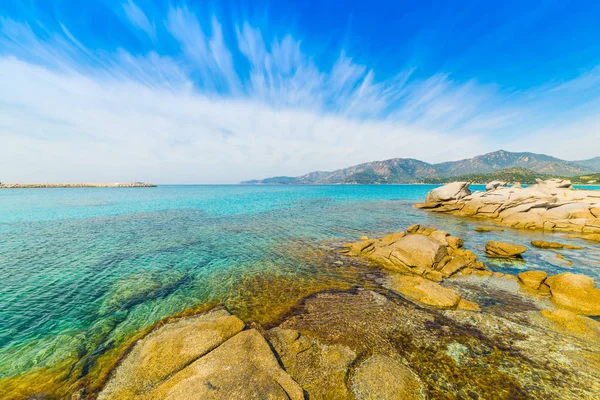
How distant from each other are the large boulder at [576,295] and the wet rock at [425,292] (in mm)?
5539

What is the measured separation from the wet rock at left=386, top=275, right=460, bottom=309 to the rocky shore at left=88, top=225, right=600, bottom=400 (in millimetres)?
64

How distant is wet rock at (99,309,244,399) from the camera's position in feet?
23.5

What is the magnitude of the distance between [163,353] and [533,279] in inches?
832

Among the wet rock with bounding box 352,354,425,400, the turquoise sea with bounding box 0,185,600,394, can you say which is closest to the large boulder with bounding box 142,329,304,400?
the wet rock with bounding box 352,354,425,400

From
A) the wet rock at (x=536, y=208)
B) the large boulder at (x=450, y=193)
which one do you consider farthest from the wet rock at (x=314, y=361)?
the large boulder at (x=450, y=193)

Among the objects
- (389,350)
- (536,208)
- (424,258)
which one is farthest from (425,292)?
(536,208)

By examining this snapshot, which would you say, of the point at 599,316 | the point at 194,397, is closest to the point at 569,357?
the point at 599,316

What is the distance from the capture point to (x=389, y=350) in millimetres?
8766

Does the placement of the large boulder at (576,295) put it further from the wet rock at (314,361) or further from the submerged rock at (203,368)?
the submerged rock at (203,368)

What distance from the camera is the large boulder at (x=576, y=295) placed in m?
11.6

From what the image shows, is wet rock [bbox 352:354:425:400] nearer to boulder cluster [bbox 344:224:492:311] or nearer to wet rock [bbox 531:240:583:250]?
boulder cluster [bbox 344:224:492:311]

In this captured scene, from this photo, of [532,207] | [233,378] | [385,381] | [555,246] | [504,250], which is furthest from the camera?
[532,207]

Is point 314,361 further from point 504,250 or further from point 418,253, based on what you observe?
point 504,250

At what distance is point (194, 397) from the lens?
231 inches
